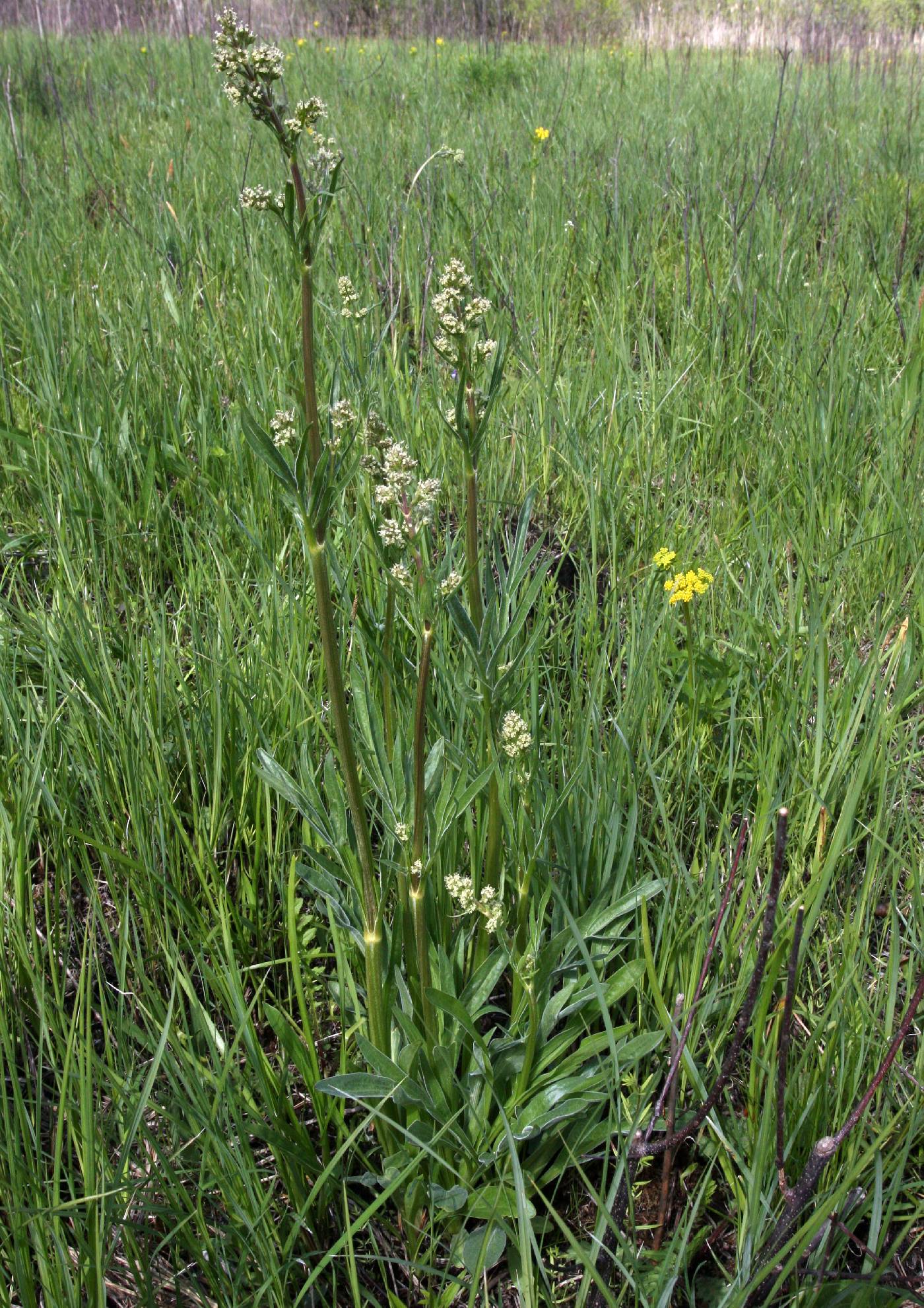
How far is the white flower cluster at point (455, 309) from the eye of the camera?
961mm

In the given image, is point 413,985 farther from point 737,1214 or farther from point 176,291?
point 176,291

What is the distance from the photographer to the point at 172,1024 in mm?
1173

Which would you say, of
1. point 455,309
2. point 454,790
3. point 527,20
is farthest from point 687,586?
point 527,20

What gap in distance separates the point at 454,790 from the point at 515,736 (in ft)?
0.50

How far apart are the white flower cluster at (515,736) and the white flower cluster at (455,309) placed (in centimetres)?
39

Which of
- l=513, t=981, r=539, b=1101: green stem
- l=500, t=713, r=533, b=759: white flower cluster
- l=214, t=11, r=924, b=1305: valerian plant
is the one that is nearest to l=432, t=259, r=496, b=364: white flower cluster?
l=214, t=11, r=924, b=1305: valerian plant

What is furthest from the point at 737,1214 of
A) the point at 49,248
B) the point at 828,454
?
the point at 49,248

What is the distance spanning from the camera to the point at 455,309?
3.21 ft

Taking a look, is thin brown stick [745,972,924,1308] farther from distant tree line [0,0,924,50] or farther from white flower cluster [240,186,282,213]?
distant tree line [0,0,924,50]

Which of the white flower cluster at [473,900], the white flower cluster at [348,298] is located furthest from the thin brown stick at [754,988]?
the white flower cluster at [348,298]

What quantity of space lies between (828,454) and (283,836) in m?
1.50

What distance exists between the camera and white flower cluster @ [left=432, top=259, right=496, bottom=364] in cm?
96

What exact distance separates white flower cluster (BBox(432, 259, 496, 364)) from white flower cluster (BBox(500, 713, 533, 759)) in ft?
1.29

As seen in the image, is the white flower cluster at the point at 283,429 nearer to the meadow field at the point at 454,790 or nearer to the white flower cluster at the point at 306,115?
the meadow field at the point at 454,790
